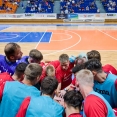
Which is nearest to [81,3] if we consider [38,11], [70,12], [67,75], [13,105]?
[70,12]

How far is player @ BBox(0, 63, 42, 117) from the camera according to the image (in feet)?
8.08

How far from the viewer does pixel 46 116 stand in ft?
6.84

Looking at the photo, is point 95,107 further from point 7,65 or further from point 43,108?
point 7,65

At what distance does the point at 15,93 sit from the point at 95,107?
3.47 feet

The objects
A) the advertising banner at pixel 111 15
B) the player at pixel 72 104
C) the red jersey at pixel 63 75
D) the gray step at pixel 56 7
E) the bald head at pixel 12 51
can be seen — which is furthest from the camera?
the gray step at pixel 56 7

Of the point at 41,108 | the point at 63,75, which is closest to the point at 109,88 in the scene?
the point at 41,108

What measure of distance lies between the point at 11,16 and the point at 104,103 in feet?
77.1

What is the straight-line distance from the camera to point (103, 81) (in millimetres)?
2775

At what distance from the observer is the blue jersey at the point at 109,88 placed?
2.76 meters

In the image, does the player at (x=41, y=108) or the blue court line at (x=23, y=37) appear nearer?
the player at (x=41, y=108)

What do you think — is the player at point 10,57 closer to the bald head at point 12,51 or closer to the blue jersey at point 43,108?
the bald head at point 12,51

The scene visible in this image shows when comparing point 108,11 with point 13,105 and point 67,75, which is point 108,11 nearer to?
point 67,75

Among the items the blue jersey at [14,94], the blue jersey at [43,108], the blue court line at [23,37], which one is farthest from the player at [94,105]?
the blue court line at [23,37]

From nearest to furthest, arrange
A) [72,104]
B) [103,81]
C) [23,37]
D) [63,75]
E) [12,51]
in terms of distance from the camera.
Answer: [72,104]
[103,81]
[12,51]
[63,75]
[23,37]
